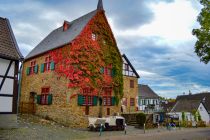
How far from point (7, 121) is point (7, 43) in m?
5.71

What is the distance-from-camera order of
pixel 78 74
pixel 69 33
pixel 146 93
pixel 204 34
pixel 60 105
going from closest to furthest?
pixel 204 34
pixel 78 74
pixel 60 105
pixel 69 33
pixel 146 93

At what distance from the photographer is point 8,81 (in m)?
16.9

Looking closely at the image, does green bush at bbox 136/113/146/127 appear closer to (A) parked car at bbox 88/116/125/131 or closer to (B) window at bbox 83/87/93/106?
(A) parked car at bbox 88/116/125/131

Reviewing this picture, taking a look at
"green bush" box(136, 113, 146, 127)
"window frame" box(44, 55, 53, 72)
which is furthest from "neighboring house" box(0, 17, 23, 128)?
"green bush" box(136, 113, 146, 127)

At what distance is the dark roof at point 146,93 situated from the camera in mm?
48719

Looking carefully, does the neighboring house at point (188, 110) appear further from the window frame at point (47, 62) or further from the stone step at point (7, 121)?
the stone step at point (7, 121)

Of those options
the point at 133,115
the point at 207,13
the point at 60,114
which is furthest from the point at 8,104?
the point at 133,115

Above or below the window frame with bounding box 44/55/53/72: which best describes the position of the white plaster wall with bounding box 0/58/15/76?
below

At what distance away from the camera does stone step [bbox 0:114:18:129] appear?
16.5m

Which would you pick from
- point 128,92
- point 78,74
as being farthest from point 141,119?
point 78,74

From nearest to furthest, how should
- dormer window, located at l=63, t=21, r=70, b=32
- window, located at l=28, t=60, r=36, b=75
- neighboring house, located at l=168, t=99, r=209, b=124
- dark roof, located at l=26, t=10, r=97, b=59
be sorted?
dark roof, located at l=26, t=10, r=97, b=59
window, located at l=28, t=60, r=36, b=75
dormer window, located at l=63, t=21, r=70, b=32
neighboring house, located at l=168, t=99, r=209, b=124

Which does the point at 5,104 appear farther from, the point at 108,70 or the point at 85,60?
the point at 108,70

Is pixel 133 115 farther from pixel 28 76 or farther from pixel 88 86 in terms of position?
pixel 28 76

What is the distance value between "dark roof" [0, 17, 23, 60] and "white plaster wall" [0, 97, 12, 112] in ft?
9.56
